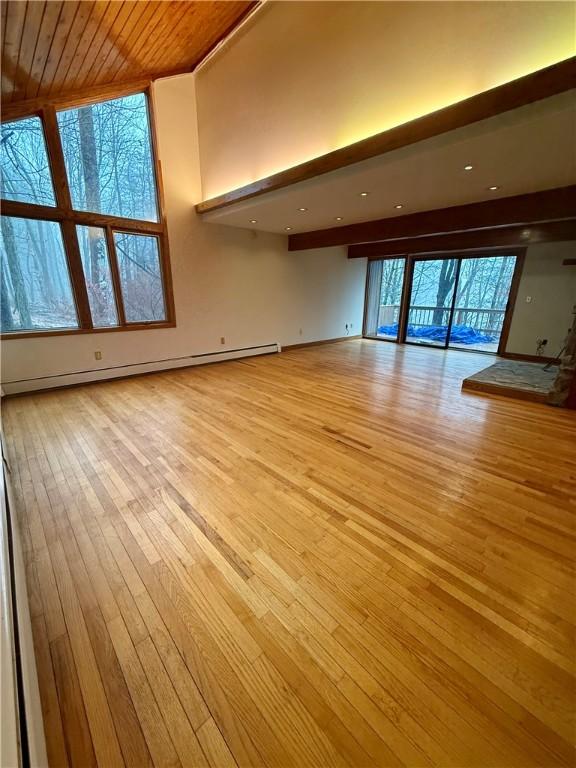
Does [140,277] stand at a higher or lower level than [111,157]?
lower

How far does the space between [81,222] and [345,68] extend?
362 centimetres

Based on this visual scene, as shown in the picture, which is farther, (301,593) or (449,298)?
(449,298)

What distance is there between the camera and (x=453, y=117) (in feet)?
7.53

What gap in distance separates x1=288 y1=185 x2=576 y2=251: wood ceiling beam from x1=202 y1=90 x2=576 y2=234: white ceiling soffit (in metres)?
0.14

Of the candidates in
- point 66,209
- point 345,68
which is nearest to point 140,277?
point 66,209

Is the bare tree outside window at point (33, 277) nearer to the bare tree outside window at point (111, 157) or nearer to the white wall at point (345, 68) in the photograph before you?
the bare tree outside window at point (111, 157)

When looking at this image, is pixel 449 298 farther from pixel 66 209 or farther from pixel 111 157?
pixel 66 209

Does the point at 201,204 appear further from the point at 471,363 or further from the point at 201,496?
the point at 471,363

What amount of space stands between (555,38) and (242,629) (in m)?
3.98

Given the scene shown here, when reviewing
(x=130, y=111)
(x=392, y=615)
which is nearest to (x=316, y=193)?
(x=130, y=111)

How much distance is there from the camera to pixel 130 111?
4.27 meters

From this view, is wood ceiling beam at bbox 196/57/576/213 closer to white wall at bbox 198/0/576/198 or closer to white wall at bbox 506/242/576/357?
white wall at bbox 198/0/576/198

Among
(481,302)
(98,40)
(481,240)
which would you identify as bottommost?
(481,302)

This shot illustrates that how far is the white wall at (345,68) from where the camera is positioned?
2246 mm
